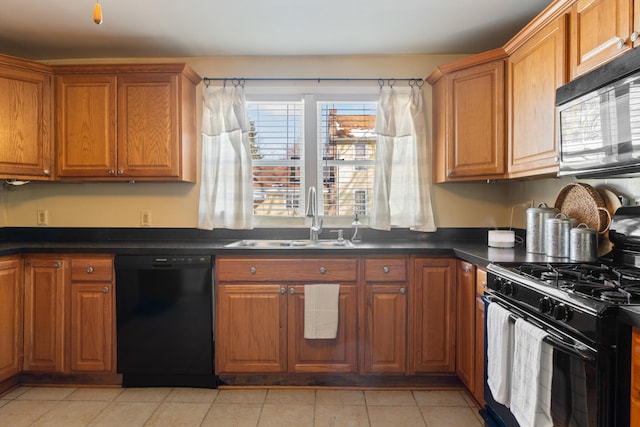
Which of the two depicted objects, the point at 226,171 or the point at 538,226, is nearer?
the point at 538,226

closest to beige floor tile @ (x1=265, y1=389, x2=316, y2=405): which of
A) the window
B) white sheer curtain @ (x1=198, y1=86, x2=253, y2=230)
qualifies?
white sheer curtain @ (x1=198, y1=86, x2=253, y2=230)

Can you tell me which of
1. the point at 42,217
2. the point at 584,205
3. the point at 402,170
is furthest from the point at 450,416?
the point at 42,217

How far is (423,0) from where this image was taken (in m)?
2.33

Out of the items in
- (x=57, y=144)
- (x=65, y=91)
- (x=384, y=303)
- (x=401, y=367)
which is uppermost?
(x=65, y=91)

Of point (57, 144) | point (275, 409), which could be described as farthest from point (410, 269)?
point (57, 144)

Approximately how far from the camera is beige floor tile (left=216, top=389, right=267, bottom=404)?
7.94 feet

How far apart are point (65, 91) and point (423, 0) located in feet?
8.42

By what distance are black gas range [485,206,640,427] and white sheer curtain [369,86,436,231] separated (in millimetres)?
1215

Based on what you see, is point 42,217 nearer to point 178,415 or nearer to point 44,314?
point 44,314

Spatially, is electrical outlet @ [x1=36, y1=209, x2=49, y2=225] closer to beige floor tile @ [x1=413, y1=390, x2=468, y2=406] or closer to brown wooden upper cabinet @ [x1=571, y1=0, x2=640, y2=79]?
beige floor tile @ [x1=413, y1=390, x2=468, y2=406]

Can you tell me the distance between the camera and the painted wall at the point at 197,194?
311 cm

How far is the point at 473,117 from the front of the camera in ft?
8.73

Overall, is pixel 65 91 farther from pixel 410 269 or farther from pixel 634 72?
pixel 634 72

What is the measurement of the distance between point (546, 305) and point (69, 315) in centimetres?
278
